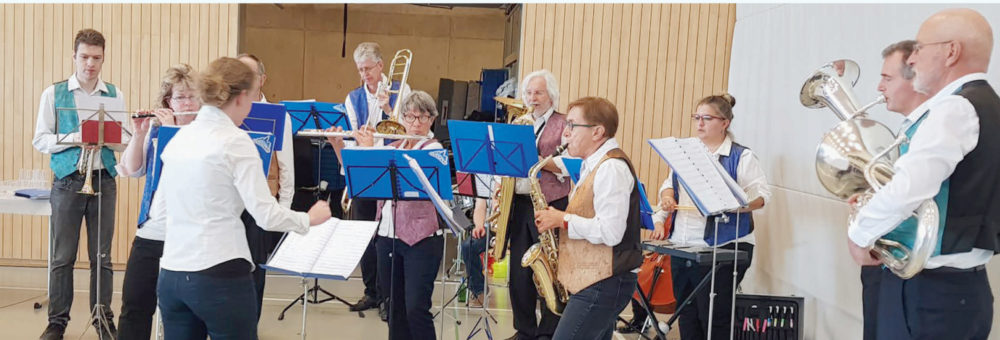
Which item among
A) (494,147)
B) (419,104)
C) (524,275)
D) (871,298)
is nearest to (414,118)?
(419,104)

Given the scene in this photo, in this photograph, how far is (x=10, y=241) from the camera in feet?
21.4

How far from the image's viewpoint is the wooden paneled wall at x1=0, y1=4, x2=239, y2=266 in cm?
642

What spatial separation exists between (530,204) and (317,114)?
4.76 ft

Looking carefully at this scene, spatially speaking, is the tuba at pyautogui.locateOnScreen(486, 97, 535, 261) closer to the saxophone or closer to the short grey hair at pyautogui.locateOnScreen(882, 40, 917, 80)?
the saxophone

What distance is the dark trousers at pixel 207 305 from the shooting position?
245cm

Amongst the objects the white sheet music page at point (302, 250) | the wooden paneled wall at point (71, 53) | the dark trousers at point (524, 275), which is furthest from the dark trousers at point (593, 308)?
→ the wooden paneled wall at point (71, 53)

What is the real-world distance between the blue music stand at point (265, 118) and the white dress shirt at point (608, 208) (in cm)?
161

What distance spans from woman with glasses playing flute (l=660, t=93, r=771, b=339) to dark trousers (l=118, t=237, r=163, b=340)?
2.60 m

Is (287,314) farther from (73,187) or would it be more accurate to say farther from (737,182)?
(737,182)

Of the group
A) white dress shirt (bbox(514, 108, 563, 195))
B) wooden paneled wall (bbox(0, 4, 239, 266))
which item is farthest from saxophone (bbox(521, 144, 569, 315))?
wooden paneled wall (bbox(0, 4, 239, 266))

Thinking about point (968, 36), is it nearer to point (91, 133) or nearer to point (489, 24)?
point (91, 133)

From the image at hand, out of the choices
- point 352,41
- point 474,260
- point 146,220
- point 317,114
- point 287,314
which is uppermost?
point 352,41

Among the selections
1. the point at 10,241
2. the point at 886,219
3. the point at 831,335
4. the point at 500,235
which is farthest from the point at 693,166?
the point at 10,241

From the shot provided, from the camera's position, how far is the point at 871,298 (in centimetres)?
328
